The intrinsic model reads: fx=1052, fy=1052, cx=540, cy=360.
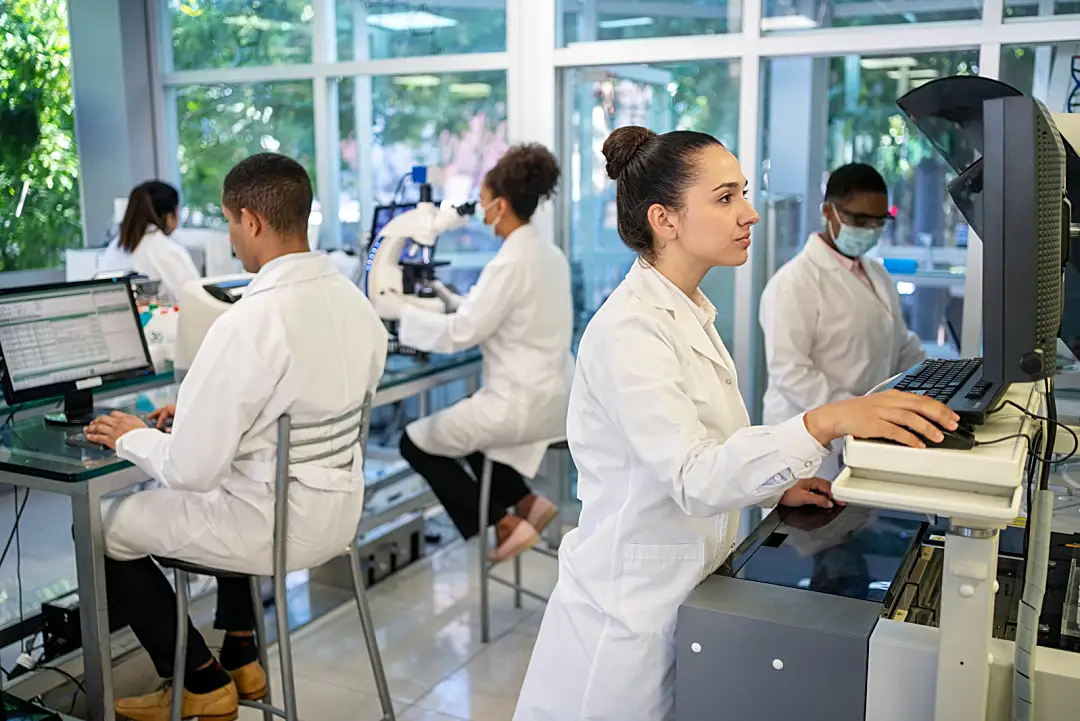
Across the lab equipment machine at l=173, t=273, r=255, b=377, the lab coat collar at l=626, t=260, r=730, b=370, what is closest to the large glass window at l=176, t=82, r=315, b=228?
the lab equipment machine at l=173, t=273, r=255, b=377

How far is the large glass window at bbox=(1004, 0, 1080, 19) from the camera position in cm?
299

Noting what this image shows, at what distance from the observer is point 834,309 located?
→ 2893 millimetres

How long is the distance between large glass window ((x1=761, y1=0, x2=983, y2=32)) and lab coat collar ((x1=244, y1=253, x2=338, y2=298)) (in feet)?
6.18

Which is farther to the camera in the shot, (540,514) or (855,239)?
(540,514)

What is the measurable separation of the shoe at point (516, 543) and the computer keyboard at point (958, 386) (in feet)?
5.65

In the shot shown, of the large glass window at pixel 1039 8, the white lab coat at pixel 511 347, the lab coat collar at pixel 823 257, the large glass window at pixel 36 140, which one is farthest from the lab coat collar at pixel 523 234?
the large glass window at pixel 36 140

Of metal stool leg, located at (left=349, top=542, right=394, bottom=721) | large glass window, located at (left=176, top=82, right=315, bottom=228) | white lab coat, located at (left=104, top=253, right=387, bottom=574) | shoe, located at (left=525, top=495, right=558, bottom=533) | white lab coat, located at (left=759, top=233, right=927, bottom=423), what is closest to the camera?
white lab coat, located at (left=104, top=253, right=387, bottom=574)

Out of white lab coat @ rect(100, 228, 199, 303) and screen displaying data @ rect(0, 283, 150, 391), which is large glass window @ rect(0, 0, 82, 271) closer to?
white lab coat @ rect(100, 228, 199, 303)

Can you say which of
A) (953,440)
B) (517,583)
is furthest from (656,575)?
(517,583)

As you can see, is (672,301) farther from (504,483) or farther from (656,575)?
(504,483)

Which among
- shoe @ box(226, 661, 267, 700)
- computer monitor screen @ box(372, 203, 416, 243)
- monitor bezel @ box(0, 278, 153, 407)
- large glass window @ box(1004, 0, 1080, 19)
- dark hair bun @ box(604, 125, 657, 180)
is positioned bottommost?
shoe @ box(226, 661, 267, 700)

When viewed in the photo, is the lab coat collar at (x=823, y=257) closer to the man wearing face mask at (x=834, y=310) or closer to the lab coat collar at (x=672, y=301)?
the man wearing face mask at (x=834, y=310)

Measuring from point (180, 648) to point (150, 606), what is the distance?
0.16m

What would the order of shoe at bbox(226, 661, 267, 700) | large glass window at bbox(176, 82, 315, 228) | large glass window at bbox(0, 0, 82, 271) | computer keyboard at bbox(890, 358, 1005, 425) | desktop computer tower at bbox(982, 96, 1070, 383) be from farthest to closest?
large glass window at bbox(0, 0, 82, 271) → large glass window at bbox(176, 82, 315, 228) → shoe at bbox(226, 661, 267, 700) → computer keyboard at bbox(890, 358, 1005, 425) → desktop computer tower at bbox(982, 96, 1070, 383)
